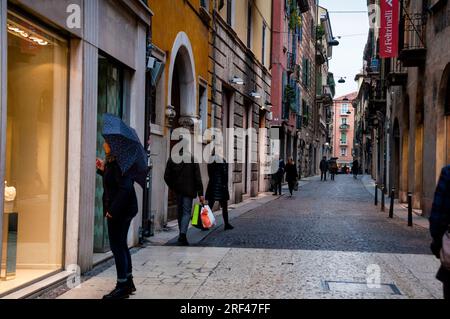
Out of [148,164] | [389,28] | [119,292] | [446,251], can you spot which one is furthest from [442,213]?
[389,28]

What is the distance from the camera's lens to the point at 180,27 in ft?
43.8

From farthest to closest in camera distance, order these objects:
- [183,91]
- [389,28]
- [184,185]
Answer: [389,28] < [183,91] < [184,185]

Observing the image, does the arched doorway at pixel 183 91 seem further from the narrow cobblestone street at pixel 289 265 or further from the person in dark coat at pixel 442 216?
the person in dark coat at pixel 442 216

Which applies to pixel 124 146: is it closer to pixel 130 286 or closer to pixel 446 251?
pixel 130 286

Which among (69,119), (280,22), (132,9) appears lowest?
(69,119)

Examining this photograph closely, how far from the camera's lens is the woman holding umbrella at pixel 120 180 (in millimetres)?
6066

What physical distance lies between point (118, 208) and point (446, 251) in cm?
311

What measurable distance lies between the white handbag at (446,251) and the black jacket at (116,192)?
305cm

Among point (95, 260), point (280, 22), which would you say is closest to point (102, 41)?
point (95, 260)

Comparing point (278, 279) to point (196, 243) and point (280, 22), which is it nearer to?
point (196, 243)

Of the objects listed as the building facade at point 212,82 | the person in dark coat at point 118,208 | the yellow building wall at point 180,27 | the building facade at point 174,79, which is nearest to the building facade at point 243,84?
the building facade at point 212,82

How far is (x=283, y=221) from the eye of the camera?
14617 millimetres

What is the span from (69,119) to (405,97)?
644 inches

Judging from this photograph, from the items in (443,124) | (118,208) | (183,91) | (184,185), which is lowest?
(118,208)
